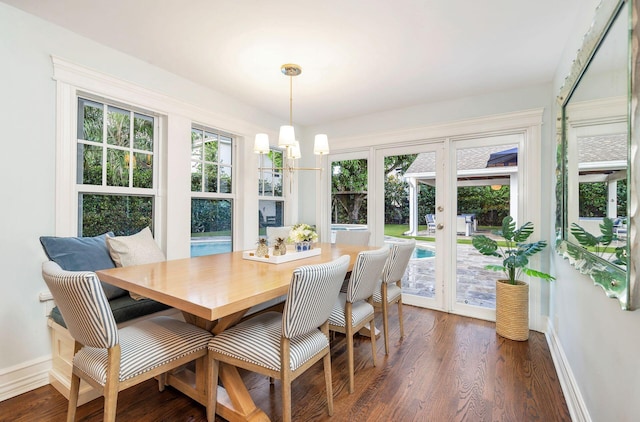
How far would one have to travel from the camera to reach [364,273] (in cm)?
189

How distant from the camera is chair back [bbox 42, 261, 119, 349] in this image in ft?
3.80

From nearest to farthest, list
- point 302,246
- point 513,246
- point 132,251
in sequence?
point 132,251, point 302,246, point 513,246

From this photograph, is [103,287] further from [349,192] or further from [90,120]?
[349,192]

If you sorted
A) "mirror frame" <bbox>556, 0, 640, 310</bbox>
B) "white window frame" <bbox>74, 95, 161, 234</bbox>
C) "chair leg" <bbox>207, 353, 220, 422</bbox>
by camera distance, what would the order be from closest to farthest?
"mirror frame" <bbox>556, 0, 640, 310</bbox>
"chair leg" <bbox>207, 353, 220, 422</bbox>
"white window frame" <bbox>74, 95, 161, 234</bbox>

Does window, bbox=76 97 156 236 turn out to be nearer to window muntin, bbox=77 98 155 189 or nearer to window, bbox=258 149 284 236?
window muntin, bbox=77 98 155 189

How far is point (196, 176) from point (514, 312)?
335cm

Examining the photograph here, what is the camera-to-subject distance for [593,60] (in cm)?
141

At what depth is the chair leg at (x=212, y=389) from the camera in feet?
4.98

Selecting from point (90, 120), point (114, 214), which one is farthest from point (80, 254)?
point (90, 120)

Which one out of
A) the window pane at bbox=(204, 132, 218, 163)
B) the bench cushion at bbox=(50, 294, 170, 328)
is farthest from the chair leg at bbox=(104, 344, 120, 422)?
the window pane at bbox=(204, 132, 218, 163)

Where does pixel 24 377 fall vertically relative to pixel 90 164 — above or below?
below

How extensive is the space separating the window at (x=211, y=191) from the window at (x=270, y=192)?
19.0 inches

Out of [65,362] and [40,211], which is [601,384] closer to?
[65,362]

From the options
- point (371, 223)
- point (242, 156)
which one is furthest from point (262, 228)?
point (371, 223)
